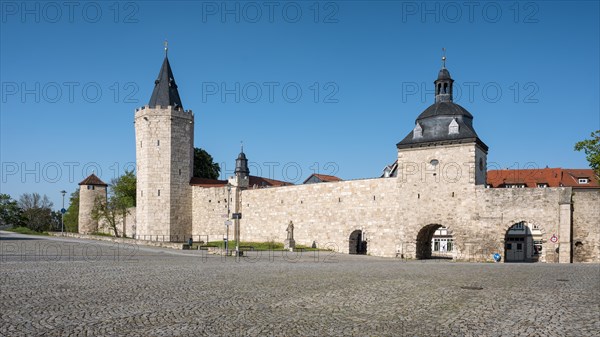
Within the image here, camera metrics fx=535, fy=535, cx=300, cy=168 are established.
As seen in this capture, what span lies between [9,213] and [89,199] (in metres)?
36.6

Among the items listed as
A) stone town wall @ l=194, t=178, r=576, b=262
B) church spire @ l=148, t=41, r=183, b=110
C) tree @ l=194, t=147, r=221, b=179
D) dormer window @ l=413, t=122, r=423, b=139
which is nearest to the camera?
stone town wall @ l=194, t=178, r=576, b=262

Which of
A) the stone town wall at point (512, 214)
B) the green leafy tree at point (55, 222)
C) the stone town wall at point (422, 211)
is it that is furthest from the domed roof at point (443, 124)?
the green leafy tree at point (55, 222)

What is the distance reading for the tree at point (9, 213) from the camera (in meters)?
85.1

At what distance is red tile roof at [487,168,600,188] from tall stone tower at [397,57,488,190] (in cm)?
2319

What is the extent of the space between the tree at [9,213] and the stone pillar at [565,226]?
81054 millimetres

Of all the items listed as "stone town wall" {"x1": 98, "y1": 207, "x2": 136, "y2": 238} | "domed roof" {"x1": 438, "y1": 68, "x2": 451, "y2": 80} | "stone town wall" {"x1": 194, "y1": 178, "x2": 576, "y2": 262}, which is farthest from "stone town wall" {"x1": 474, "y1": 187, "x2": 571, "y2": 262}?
"stone town wall" {"x1": 98, "y1": 207, "x2": 136, "y2": 238}

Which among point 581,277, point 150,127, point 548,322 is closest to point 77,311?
point 548,322

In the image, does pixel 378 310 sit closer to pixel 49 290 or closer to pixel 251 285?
pixel 251 285

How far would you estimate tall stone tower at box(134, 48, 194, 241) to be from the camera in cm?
4550

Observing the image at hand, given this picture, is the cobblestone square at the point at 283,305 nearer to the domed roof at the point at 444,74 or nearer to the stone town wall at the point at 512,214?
the stone town wall at the point at 512,214

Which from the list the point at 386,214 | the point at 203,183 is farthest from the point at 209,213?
the point at 386,214

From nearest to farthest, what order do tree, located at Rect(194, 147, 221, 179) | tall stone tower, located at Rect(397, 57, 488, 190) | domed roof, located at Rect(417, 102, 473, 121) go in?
tall stone tower, located at Rect(397, 57, 488, 190)
domed roof, located at Rect(417, 102, 473, 121)
tree, located at Rect(194, 147, 221, 179)

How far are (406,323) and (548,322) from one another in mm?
2569

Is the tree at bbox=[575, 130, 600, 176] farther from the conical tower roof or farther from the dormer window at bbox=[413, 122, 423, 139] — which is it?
the conical tower roof
